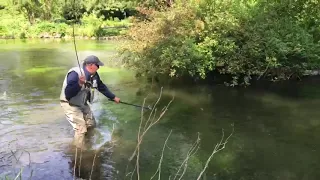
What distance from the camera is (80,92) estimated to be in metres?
7.32

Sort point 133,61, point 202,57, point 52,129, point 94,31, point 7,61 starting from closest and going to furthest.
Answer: point 52,129 → point 202,57 → point 133,61 → point 7,61 → point 94,31

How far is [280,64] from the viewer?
1507 centimetres

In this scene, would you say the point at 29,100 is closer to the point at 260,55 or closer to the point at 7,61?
the point at 260,55

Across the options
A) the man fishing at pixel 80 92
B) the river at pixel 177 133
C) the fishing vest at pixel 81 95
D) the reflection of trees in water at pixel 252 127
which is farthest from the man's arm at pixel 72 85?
the reflection of trees in water at pixel 252 127

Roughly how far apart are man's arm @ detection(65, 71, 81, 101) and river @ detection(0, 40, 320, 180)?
1225 mm

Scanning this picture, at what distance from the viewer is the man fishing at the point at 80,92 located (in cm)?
703

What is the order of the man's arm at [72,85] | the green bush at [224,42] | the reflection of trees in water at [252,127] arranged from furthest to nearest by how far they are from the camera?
the green bush at [224,42]
the reflection of trees in water at [252,127]
the man's arm at [72,85]

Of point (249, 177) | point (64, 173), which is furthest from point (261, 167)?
point (64, 173)

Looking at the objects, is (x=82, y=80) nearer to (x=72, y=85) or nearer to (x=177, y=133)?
(x=72, y=85)

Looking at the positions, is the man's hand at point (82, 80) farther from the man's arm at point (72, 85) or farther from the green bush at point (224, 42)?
the green bush at point (224, 42)

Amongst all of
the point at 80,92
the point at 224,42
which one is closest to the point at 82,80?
the point at 80,92

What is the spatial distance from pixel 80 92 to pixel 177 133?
2802mm

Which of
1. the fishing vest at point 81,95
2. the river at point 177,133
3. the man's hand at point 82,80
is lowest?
the river at point 177,133

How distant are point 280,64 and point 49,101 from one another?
8493mm
